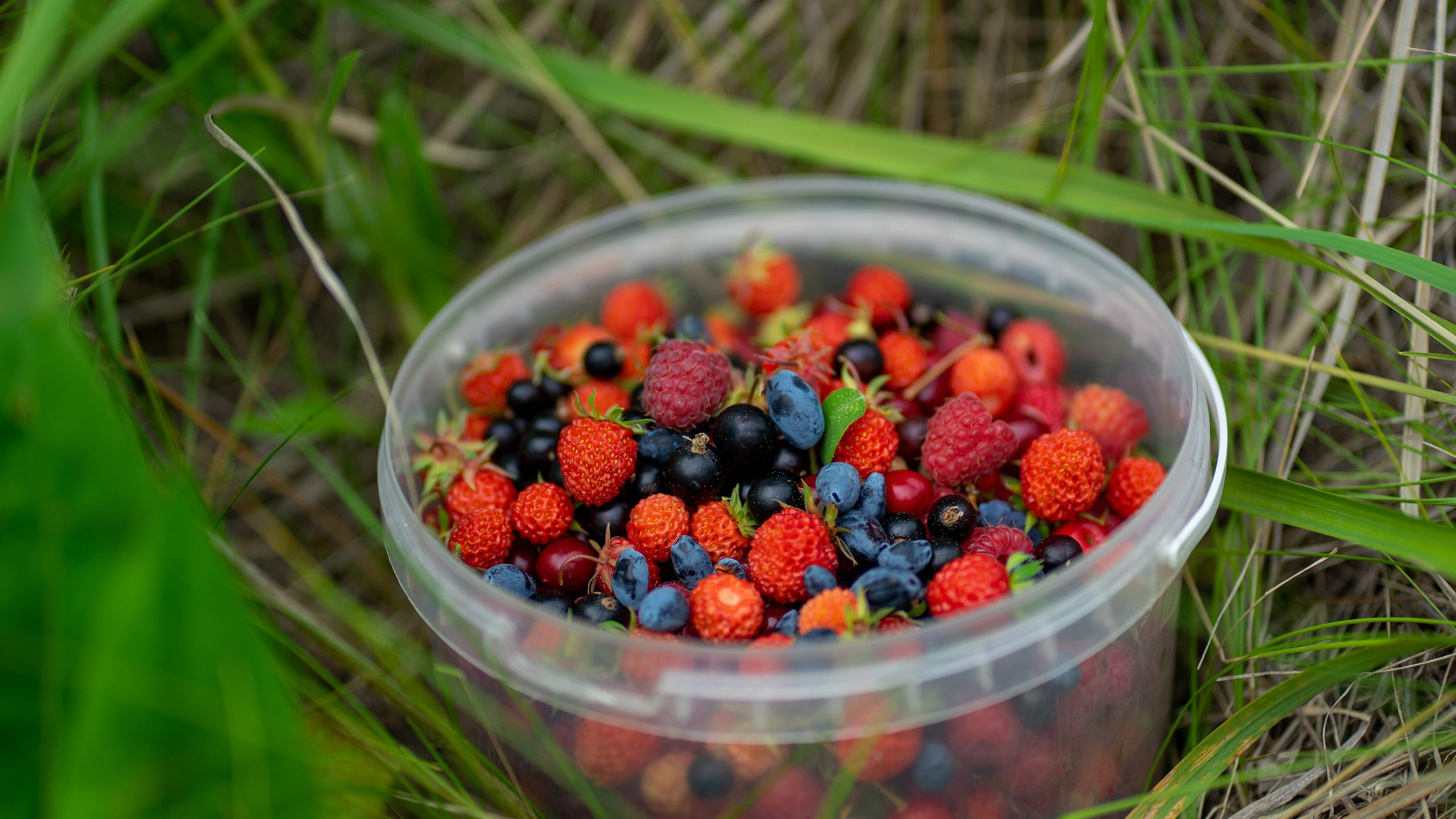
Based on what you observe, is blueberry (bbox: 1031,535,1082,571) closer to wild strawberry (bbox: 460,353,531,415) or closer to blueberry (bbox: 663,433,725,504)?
blueberry (bbox: 663,433,725,504)

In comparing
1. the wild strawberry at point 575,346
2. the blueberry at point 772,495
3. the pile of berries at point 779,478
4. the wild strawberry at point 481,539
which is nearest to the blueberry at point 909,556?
the pile of berries at point 779,478

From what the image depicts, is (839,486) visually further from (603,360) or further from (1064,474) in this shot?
(603,360)

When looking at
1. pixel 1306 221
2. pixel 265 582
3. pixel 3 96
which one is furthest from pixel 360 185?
pixel 1306 221

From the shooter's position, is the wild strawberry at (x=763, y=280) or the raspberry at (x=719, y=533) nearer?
the raspberry at (x=719, y=533)

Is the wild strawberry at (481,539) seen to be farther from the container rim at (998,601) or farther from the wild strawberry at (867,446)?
the wild strawberry at (867,446)

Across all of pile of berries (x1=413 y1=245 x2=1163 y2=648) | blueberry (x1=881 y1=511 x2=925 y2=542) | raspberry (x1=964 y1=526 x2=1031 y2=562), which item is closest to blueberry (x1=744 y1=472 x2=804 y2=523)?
pile of berries (x1=413 y1=245 x2=1163 y2=648)

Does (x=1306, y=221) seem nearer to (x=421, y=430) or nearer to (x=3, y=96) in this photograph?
(x=421, y=430)

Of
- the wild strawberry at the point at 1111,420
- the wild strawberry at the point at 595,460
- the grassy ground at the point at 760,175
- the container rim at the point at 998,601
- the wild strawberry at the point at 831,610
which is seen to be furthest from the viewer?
the wild strawberry at the point at 1111,420

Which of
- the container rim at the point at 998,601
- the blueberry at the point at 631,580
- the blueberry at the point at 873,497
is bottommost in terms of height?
the blueberry at the point at 631,580
